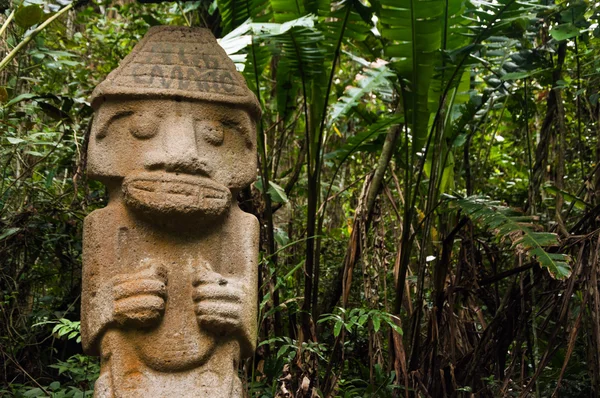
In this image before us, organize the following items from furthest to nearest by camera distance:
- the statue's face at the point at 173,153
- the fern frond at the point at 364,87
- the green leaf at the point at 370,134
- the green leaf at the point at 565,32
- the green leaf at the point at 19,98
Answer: the green leaf at the point at 370,134 → the fern frond at the point at 364,87 → the green leaf at the point at 19,98 → the green leaf at the point at 565,32 → the statue's face at the point at 173,153

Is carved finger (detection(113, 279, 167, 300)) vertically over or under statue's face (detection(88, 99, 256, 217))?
under

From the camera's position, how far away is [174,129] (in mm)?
3430

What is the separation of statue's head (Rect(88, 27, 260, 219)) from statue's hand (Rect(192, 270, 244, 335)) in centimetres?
28

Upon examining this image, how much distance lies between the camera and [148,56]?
11.6 feet

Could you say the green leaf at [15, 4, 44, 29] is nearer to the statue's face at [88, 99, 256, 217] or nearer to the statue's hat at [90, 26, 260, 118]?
the statue's hat at [90, 26, 260, 118]

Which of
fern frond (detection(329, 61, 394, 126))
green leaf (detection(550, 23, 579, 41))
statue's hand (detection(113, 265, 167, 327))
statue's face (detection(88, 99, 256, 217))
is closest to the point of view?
statue's hand (detection(113, 265, 167, 327))

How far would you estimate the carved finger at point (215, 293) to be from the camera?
10.7ft

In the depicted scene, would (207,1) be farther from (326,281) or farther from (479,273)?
(479,273)

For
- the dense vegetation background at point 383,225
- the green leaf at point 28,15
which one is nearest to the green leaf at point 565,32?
the dense vegetation background at point 383,225

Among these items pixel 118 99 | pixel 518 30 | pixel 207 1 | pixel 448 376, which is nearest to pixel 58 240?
pixel 207 1

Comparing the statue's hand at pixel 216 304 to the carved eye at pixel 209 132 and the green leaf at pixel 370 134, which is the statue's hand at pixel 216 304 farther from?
the green leaf at pixel 370 134

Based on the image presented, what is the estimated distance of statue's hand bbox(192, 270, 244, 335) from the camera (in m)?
3.23

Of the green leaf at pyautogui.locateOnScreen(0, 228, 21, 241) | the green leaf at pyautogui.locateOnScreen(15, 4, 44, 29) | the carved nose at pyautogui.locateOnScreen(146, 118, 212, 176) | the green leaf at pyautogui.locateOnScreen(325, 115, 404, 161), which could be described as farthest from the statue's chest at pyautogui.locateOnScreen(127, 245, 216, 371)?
the green leaf at pyautogui.locateOnScreen(0, 228, 21, 241)

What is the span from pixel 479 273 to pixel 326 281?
5.40 ft
